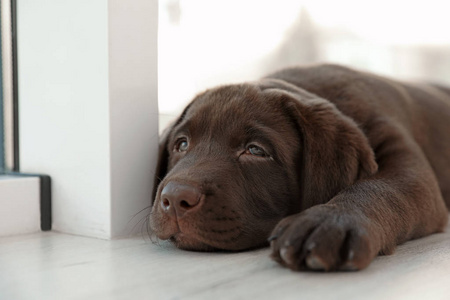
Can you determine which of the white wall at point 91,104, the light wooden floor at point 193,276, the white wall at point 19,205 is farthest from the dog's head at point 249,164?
the white wall at point 19,205

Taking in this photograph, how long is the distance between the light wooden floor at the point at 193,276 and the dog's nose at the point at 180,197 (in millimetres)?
191

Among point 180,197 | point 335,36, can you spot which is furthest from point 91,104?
point 335,36

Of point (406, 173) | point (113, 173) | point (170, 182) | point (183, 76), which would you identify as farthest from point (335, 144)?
point (183, 76)

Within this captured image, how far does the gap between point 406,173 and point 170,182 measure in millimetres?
1188

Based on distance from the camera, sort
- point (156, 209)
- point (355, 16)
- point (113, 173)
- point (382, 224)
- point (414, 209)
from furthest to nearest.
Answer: point (355, 16)
point (113, 173)
point (414, 209)
point (156, 209)
point (382, 224)

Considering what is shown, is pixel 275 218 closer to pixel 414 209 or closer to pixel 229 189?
pixel 229 189

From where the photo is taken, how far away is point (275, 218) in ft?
8.13

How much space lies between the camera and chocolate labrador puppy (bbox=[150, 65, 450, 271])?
1.97 m

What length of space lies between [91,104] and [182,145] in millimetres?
484

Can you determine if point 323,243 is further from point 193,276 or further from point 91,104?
point 91,104

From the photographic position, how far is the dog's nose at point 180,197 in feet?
7.16

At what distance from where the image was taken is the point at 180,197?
85.8 inches

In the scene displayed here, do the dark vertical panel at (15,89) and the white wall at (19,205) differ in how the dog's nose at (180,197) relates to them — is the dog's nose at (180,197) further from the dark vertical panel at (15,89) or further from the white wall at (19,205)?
the dark vertical panel at (15,89)

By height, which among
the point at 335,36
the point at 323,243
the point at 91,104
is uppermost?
the point at 335,36
